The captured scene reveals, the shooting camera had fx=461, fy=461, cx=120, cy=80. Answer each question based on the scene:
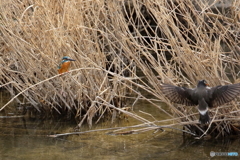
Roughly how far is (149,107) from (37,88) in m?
1.66

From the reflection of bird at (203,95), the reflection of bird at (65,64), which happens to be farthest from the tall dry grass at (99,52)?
the reflection of bird at (203,95)

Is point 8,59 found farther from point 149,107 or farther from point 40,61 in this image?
point 149,107

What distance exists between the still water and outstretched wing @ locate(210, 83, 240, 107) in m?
0.67

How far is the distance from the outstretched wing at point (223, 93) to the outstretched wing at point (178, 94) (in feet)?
0.66

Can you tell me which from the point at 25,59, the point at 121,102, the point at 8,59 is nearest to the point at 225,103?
the point at 121,102

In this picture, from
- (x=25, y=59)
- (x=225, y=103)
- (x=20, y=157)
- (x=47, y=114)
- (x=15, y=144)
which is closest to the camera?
(x=225, y=103)

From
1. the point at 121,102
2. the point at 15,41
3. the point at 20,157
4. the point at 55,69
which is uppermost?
the point at 15,41

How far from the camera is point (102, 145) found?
529 cm

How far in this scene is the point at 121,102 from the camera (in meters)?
6.49

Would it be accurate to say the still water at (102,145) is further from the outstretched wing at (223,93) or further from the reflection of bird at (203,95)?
the outstretched wing at (223,93)

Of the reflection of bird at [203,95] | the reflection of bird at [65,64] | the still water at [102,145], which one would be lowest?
the still water at [102,145]

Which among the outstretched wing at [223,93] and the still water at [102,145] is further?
the still water at [102,145]

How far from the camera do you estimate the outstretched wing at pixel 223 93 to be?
4.35m

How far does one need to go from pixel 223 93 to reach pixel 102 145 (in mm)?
1594
